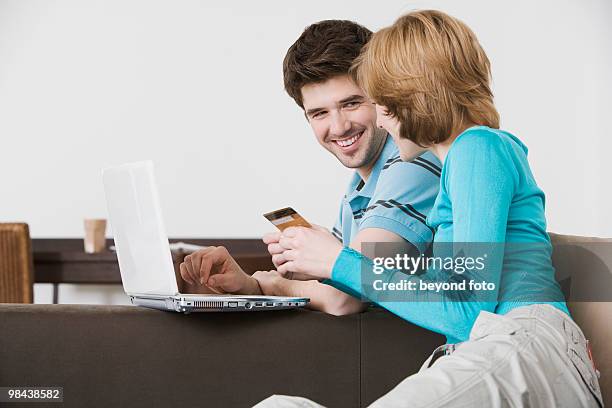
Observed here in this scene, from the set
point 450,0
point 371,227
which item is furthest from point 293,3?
point 371,227

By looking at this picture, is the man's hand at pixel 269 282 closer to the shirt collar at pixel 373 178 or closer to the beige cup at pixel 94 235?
the shirt collar at pixel 373 178

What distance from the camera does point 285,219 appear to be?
151 cm

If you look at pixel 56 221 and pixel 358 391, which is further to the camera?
pixel 56 221

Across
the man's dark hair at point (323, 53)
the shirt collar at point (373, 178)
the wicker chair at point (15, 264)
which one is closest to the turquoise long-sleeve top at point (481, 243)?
the shirt collar at point (373, 178)

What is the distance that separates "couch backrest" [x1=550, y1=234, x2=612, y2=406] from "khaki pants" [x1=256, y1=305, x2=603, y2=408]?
0.21 metres

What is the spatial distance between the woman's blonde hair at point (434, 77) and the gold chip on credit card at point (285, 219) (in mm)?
258

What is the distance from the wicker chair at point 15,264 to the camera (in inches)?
123

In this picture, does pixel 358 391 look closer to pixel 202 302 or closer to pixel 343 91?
pixel 202 302

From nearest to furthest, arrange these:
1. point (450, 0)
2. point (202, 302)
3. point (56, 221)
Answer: point (202, 302) < point (450, 0) < point (56, 221)

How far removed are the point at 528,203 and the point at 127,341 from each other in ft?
2.45

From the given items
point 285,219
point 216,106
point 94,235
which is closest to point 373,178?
point 285,219

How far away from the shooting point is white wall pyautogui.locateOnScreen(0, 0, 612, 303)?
3.94m

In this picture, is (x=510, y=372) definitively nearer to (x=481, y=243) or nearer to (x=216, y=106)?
(x=481, y=243)

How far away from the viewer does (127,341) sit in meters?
1.50
